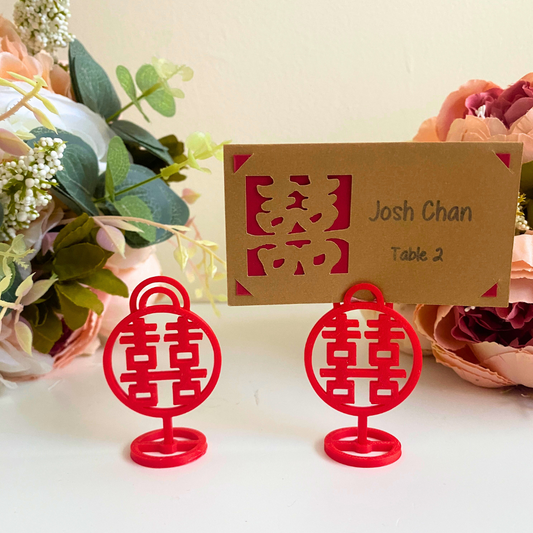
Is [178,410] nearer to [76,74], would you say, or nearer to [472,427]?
[472,427]

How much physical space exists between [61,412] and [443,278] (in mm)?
401

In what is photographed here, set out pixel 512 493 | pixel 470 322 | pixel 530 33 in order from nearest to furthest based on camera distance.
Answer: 1. pixel 512 493
2. pixel 470 322
3. pixel 530 33

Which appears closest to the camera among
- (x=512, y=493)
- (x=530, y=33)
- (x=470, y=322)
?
(x=512, y=493)

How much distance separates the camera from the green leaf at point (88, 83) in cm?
65

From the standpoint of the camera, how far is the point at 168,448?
1.62 ft

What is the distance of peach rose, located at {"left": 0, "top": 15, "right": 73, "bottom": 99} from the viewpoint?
1.88ft

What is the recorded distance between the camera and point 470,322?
1.89ft

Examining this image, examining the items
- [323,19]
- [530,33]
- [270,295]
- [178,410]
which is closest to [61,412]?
[178,410]

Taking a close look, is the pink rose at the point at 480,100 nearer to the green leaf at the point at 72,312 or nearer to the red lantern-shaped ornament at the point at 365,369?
the red lantern-shaped ornament at the point at 365,369

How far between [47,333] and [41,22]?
359mm

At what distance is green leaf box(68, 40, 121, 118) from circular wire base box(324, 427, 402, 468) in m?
0.47

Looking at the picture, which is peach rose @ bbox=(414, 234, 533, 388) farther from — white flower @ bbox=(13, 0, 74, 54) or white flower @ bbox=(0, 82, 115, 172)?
white flower @ bbox=(13, 0, 74, 54)

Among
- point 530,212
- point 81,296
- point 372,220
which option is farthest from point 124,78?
point 530,212

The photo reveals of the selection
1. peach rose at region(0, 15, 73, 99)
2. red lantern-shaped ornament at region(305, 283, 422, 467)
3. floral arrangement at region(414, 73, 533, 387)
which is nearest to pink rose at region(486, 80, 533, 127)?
floral arrangement at region(414, 73, 533, 387)
